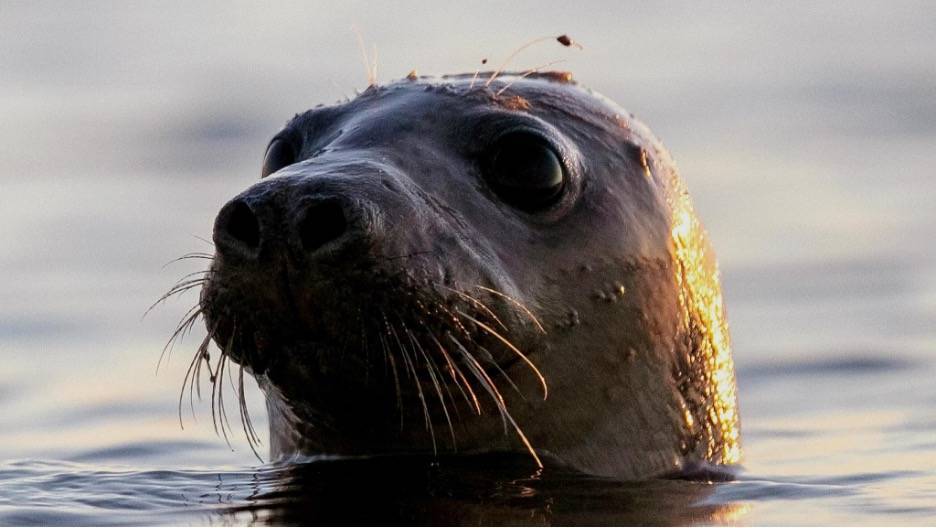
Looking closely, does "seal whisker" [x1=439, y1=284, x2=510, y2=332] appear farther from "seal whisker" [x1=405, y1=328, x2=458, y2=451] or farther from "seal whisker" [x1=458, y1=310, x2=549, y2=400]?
"seal whisker" [x1=405, y1=328, x2=458, y2=451]

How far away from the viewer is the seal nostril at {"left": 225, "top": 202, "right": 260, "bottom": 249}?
23.7 feet

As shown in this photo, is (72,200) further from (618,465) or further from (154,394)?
(618,465)

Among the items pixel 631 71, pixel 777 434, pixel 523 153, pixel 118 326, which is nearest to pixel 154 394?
pixel 118 326

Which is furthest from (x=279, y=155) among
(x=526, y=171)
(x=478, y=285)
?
(x=478, y=285)

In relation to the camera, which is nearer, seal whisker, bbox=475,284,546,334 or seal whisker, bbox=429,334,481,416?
seal whisker, bbox=429,334,481,416

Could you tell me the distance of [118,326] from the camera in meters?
13.8

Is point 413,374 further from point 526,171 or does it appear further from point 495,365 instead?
point 526,171

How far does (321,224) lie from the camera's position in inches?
284

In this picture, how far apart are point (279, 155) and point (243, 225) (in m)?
1.55

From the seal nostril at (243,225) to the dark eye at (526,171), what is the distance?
116 centimetres

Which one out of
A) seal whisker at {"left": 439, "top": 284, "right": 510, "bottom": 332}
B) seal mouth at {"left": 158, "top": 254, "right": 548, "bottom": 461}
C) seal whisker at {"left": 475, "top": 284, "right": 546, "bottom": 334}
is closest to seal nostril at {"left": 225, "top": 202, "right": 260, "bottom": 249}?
seal mouth at {"left": 158, "top": 254, "right": 548, "bottom": 461}

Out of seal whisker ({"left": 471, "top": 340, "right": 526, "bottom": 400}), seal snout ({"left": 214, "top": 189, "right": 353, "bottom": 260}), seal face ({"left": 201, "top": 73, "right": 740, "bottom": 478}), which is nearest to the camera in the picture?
seal snout ({"left": 214, "top": 189, "right": 353, "bottom": 260})

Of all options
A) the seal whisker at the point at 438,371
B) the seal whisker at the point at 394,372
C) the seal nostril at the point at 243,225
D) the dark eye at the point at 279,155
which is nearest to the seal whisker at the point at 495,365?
the seal whisker at the point at 438,371

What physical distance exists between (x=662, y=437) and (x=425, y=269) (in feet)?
4.38
